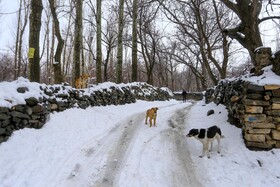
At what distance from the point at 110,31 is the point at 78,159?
24.4m

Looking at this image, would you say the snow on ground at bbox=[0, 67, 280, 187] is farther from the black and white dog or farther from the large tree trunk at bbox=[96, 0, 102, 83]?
the large tree trunk at bbox=[96, 0, 102, 83]

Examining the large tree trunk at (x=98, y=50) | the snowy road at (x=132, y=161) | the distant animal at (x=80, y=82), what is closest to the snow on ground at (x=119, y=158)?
the snowy road at (x=132, y=161)

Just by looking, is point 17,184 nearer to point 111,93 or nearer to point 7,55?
point 111,93

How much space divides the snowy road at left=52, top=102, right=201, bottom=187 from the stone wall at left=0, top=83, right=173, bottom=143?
150 centimetres

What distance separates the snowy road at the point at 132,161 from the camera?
5.51 meters

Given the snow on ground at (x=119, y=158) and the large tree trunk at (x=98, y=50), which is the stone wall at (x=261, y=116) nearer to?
the snow on ground at (x=119, y=158)

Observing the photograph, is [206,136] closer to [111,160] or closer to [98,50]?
[111,160]

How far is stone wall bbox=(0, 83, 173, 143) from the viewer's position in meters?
6.54

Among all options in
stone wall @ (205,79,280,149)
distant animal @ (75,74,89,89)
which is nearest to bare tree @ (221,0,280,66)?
stone wall @ (205,79,280,149)

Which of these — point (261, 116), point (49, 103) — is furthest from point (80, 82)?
point (261, 116)

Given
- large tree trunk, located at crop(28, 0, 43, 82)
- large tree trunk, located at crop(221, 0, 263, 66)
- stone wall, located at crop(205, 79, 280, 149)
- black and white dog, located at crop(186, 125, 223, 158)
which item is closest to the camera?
stone wall, located at crop(205, 79, 280, 149)

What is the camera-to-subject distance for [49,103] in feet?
28.0

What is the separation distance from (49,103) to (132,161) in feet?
11.5

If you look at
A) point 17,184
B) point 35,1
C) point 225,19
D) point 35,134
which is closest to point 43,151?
point 35,134
